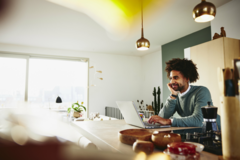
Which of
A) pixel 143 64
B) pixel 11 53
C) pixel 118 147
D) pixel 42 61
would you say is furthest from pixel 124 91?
pixel 118 147

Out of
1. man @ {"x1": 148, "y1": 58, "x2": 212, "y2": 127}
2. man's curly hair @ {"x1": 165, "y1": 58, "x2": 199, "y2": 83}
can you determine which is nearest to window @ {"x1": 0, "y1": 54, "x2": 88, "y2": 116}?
man's curly hair @ {"x1": 165, "y1": 58, "x2": 199, "y2": 83}

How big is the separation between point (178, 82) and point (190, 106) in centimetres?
33

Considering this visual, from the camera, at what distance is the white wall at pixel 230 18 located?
2781 mm

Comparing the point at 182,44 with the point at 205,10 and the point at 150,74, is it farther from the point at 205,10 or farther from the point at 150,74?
the point at 205,10

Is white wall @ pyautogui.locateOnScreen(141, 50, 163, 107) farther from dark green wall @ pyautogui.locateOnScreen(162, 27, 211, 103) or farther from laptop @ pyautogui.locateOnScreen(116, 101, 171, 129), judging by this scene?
laptop @ pyautogui.locateOnScreen(116, 101, 171, 129)

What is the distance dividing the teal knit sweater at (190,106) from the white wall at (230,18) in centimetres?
161

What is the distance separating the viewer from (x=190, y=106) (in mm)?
1800

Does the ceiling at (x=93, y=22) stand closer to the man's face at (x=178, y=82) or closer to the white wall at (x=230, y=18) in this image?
the white wall at (x=230, y=18)

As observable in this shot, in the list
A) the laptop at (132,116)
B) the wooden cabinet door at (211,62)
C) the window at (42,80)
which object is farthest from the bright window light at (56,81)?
the laptop at (132,116)

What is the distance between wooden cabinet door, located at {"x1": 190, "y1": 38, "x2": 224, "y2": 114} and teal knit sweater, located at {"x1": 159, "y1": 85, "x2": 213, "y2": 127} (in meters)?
1.01

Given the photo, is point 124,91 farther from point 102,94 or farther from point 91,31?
point 91,31

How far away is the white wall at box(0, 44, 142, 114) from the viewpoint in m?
6.06

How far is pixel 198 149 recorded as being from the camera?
728 millimetres

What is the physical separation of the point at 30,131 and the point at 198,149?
2.13 ft
